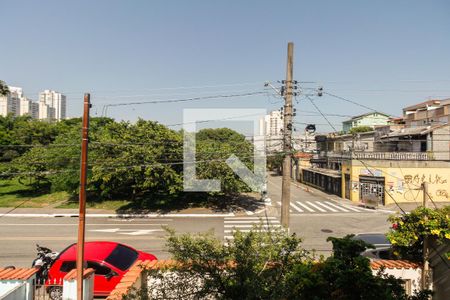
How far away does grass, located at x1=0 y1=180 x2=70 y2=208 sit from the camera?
87.1 ft

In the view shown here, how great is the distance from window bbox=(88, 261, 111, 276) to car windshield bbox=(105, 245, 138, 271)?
224 millimetres

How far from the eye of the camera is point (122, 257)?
989 centimetres

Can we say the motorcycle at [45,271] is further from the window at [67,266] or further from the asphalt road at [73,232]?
the asphalt road at [73,232]

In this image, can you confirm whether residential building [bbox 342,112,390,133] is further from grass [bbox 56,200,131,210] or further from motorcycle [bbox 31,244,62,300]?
motorcycle [bbox 31,244,62,300]

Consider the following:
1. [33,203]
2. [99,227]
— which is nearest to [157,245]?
[99,227]

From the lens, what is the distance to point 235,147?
24281mm

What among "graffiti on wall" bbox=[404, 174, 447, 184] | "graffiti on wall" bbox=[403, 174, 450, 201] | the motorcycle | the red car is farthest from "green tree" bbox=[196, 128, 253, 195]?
"graffiti on wall" bbox=[403, 174, 450, 201]

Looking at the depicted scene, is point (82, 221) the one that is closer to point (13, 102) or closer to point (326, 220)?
point (326, 220)

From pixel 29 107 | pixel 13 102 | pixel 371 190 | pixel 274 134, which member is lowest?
pixel 371 190

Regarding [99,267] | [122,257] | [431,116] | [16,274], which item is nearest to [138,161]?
[122,257]

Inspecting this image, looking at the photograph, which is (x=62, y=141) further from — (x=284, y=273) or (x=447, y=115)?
(x=447, y=115)

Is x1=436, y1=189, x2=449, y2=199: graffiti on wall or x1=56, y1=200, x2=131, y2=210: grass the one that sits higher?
x1=436, y1=189, x2=449, y2=199: graffiti on wall

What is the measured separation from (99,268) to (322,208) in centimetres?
2129

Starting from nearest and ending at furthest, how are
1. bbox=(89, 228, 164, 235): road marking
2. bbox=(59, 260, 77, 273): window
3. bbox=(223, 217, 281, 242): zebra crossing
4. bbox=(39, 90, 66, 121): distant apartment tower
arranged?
bbox=(59, 260, 77, 273): window → bbox=(89, 228, 164, 235): road marking → bbox=(223, 217, 281, 242): zebra crossing → bbox=(39, 90, 66, 121): distant apartment tower
